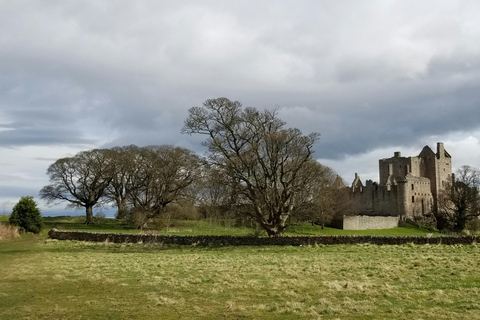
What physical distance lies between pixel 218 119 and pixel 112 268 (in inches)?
767

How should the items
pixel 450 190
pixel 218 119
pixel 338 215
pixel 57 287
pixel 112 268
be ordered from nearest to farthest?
pixel 57 287
pixel 112 268
pixel 218 119
pixel 338 215
pixel 450 190

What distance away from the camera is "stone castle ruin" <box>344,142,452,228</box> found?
7962 cm

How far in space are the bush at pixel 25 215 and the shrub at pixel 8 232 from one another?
2.74 m

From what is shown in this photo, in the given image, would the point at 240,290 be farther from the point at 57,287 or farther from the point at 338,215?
the point at 338,215

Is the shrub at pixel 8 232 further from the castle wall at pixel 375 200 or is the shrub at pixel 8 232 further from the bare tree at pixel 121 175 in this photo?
the castle wall at pixel 375 200

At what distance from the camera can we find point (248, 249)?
31.4 m

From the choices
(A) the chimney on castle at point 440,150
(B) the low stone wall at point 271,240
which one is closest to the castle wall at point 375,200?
(A) the chimney on castle at point 440,150

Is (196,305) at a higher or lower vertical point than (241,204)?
lower

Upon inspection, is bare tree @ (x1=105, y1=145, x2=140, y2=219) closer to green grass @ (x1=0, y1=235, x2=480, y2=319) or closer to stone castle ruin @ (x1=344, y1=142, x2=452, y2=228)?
stone castle ruin @ (x1=344, y1=142, x2=452, y2=228)

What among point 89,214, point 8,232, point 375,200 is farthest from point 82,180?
point 375,200

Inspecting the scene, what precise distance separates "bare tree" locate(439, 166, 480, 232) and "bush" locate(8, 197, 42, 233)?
56.8 m

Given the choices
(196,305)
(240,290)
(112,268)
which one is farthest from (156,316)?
(112,268)

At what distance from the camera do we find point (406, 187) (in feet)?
260

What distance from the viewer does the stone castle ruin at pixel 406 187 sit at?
7962 cm
